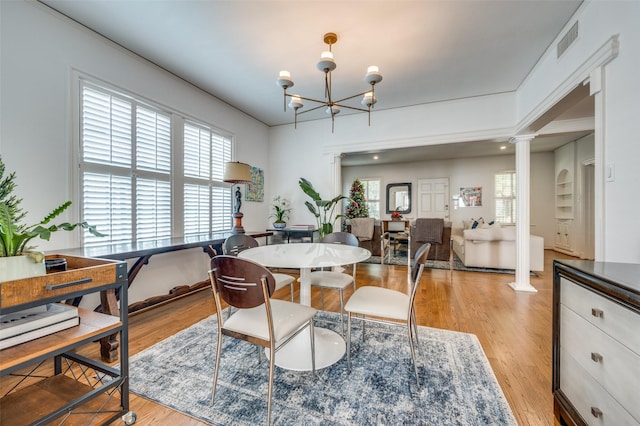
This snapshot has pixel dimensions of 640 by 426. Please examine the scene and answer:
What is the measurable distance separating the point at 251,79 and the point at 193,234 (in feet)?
7.43

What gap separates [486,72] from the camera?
3.25 meters

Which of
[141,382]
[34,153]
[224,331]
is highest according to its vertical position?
[34,153]

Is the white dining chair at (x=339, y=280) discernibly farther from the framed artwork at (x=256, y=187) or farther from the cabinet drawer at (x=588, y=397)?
the framed artwork at (x=256, y=187)

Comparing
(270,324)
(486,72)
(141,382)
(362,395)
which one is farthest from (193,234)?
(486,72)

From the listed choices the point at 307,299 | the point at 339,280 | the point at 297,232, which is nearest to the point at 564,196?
the point at 297,232

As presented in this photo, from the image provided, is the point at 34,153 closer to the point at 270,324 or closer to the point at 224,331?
the point at 224,331

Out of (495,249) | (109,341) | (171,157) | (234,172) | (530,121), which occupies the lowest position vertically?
(109,341)

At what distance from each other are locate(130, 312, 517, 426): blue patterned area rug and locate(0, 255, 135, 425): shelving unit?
0.35 m

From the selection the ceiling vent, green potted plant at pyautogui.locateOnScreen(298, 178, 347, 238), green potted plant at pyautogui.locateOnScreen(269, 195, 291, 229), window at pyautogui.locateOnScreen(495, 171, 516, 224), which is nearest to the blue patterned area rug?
green potted plant at pyautogui.locateOnScreen(298, 178, 347, 238)

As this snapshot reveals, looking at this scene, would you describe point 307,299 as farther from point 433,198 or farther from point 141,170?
point 433,198

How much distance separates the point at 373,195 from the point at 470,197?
9.51ft

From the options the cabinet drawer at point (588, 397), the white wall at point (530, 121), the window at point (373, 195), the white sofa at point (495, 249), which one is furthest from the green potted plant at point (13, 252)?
the window at point (373, 195)

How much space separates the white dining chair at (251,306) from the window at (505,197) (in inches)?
311

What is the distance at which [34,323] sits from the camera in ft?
3.61
